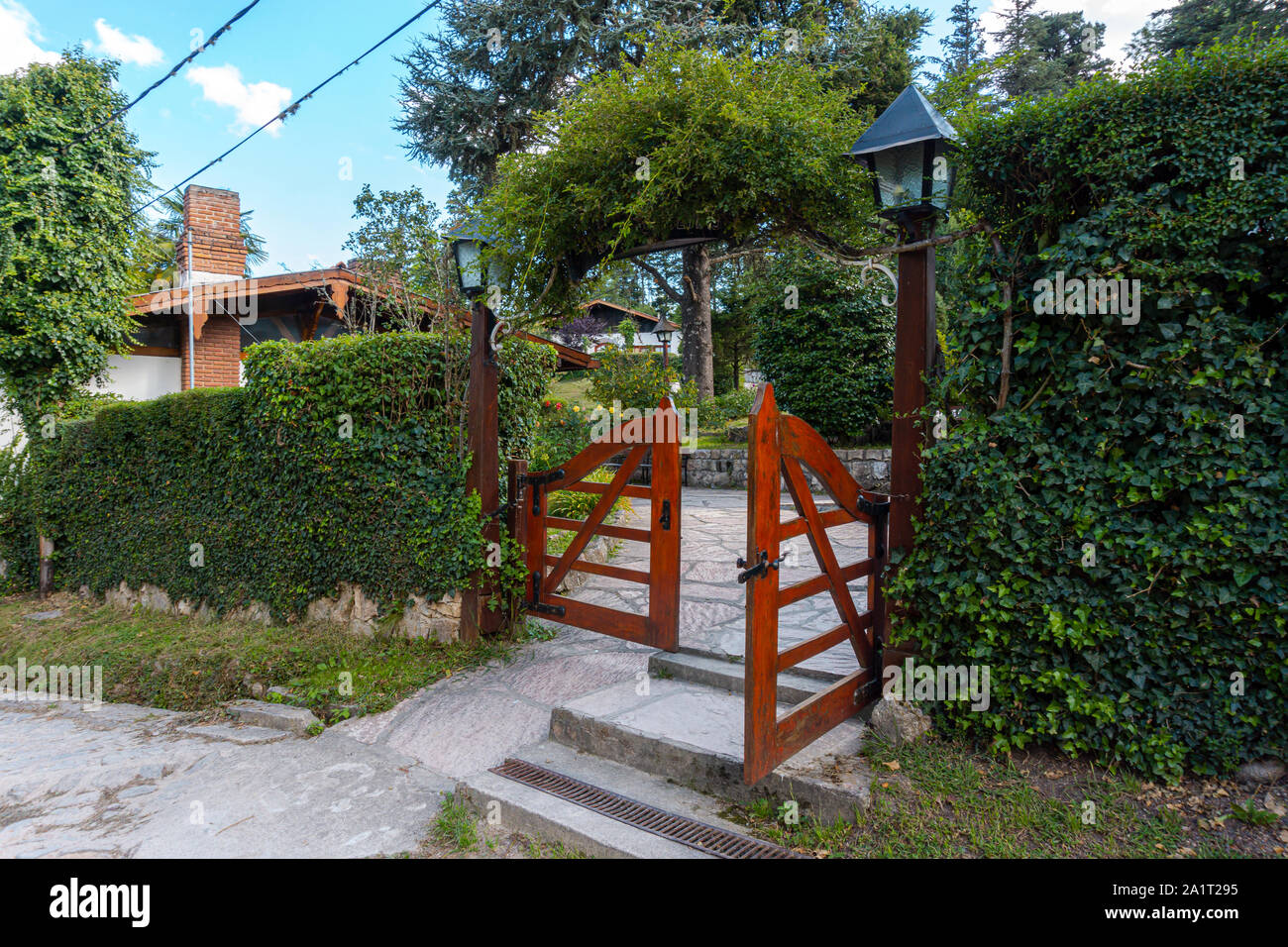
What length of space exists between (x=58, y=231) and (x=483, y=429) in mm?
9080

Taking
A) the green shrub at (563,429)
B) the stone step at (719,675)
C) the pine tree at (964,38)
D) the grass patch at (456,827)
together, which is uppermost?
the pine tree at (964,38)

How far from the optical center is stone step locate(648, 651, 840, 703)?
3.92 metres

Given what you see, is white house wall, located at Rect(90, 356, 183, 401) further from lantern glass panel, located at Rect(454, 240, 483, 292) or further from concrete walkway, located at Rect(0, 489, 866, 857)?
lantern glass panel, located at Rect(454, 240, 483, 292)

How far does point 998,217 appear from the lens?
3236mm

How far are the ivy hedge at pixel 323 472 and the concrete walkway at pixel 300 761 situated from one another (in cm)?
109

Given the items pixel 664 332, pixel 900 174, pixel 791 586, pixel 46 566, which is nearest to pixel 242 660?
pixel 791 586

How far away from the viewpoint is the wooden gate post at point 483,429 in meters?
5.30

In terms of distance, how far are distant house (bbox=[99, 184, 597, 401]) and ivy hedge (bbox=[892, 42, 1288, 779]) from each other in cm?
915

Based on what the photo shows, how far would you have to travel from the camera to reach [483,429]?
5.30 metres

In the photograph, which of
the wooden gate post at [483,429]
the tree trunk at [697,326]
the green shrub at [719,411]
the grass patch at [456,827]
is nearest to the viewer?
the grass patch at [456,827]

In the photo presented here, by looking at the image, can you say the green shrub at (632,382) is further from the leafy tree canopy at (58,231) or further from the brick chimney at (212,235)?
the leafy tree canopy at (58,231)

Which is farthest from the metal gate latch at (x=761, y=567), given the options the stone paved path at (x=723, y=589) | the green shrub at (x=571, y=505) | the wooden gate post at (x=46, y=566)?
the wooden gate post at (x=46, y=566)

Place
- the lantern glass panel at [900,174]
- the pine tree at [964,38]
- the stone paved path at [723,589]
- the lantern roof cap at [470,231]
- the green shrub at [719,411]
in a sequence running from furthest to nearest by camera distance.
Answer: the pine tree at [964,38] → the green shrub at [719,411] → the lantern roof cap at [470,231] → the stone paved path at [723,589] → the lantern glass panel at [900,174]

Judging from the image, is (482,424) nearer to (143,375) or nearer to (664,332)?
(664,332)
